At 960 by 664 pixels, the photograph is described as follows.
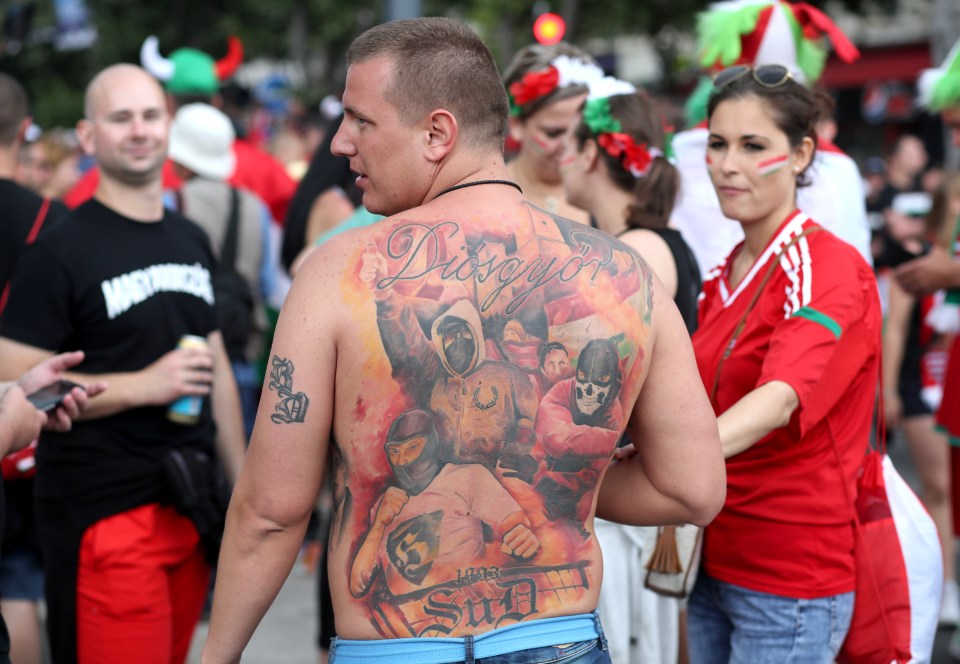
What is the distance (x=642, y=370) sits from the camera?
2.33 m

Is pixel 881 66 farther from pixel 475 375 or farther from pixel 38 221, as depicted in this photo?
pixel 475 375

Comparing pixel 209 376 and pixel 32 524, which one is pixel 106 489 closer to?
pixel 209 376

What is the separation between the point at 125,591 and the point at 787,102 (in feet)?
8.06

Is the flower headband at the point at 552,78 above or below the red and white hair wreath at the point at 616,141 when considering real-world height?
above

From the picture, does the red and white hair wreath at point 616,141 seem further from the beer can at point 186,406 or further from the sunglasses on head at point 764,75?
the beer can at point 186,406

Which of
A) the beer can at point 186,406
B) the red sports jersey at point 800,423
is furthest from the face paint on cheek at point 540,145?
the red sports jersey at point 800,423

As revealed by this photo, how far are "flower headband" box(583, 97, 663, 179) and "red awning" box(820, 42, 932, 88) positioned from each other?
73.3 ft

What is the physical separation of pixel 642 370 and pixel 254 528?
2.61 ft

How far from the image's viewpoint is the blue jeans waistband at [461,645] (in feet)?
7.11

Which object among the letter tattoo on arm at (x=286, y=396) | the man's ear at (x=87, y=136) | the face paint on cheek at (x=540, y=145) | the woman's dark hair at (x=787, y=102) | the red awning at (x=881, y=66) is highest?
the red awning at (x=881, y=66)

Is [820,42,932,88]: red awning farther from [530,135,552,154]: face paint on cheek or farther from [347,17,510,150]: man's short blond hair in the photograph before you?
[347,17,510,150]: man's short blond hair

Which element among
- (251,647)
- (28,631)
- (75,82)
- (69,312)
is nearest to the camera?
(69,312)

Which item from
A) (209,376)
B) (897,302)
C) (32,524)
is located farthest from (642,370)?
(897,302)

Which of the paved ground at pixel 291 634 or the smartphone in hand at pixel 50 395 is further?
the paved ground at pixel 291 634
